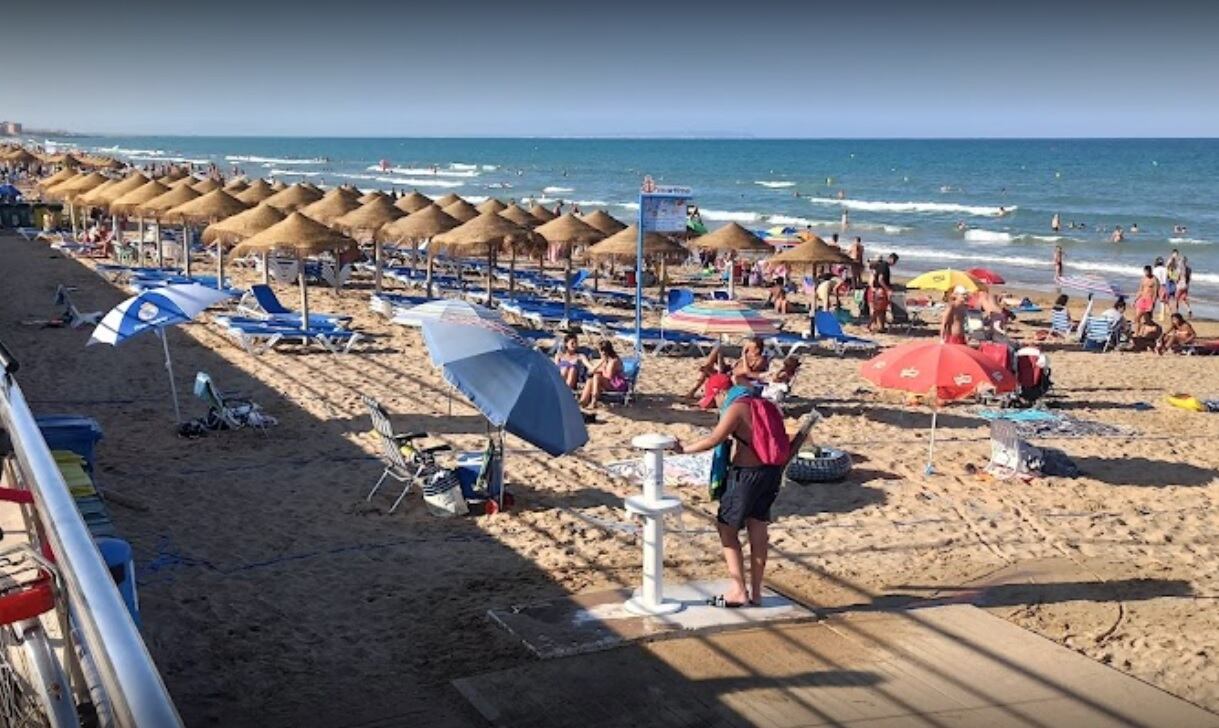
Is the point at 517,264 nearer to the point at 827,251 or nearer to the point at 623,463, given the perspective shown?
the point at 827,251

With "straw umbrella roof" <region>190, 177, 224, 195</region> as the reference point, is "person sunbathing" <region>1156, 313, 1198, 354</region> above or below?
below

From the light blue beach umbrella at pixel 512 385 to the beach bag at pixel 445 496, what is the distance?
37.5 inches

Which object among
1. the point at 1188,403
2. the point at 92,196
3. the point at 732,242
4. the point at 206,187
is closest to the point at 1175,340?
the point at 1188,403

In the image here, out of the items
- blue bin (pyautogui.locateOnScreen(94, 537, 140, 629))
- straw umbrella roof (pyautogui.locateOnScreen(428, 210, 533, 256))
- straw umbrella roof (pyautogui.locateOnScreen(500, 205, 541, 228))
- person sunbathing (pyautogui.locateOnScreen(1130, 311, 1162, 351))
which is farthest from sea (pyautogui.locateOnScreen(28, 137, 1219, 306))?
blue bin (pyautogui.locateOnScreen(94, 537, 140, 629))

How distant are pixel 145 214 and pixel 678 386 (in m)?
11.2

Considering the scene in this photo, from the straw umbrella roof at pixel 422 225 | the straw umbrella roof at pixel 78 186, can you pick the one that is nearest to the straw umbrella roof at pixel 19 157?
the straw umbrella roof at pixel 78 186

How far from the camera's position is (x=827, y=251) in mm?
16438

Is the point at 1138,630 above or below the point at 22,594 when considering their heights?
below

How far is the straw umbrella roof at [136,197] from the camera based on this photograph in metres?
19.1

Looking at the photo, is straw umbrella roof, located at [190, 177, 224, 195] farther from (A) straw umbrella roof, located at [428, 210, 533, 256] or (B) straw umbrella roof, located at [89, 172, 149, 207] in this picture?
(A) straw umbrella roof, located at [428, 210, 533, 256]

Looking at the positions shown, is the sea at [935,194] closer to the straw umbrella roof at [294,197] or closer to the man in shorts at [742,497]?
the straw umbrella roof at [294,197]

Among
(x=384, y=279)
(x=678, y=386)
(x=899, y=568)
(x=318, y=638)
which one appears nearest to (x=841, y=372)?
(x=678, y=386)

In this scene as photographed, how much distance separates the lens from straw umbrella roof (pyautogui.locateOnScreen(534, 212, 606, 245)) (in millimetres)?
16781

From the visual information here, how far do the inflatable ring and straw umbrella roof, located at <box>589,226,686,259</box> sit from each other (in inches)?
271
